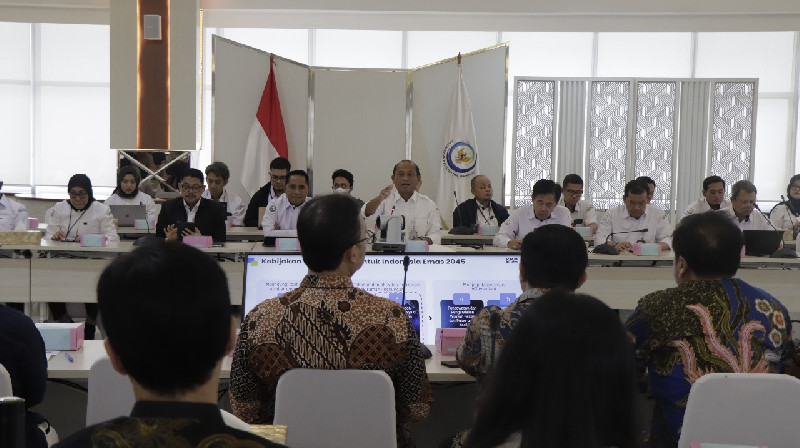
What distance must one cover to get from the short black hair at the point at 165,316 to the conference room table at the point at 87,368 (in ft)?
4.69

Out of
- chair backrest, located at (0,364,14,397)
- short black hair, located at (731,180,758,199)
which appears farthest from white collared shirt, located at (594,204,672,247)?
chair backrest, located at (0,364,14,397)

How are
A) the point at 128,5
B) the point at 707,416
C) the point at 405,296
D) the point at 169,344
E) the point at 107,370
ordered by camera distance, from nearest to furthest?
the point at 169,344
the point at 707,416
the point at 107,370
the point at 405,296
the point at 128,5

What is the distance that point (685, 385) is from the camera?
224 centimetres

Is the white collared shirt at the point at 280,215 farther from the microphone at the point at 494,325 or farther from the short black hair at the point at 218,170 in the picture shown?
the microphone at the point at 494,325

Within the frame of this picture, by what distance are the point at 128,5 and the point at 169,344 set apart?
8.24 m

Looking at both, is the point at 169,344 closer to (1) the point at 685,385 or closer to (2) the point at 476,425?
(2) the point at 476,425

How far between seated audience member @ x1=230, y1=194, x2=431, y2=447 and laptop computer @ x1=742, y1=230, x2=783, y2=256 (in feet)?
13.9

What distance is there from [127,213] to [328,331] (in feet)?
17.5

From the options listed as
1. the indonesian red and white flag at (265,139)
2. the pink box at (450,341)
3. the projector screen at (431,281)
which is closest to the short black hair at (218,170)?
the indonesian red and white flag at (265,139)

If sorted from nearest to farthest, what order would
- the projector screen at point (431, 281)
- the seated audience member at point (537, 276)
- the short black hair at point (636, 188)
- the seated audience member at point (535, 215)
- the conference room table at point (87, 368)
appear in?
the seated audience member at point (537, 276)
the conference room table at point (87, 368)
the projector screen at point (431, 281)
the seated audience member at point (535, 215)
the short black hair at point (636, 188)

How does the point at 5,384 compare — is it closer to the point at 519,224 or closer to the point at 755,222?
the point at 519,224

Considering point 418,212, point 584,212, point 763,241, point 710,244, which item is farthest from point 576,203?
point 710,244

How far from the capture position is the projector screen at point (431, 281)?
3053 mm

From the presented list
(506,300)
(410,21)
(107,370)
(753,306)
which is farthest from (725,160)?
(107,370)
